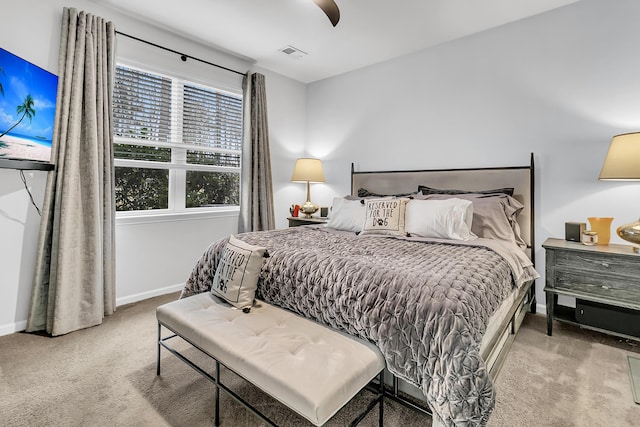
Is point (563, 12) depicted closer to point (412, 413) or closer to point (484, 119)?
point (484, 119)

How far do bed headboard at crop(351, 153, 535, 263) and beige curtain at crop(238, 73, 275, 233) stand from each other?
1.12m

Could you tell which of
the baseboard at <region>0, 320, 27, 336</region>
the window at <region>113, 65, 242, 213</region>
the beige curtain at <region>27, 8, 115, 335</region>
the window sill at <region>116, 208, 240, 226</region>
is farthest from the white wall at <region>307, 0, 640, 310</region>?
the baseboard at <region>0, 320, 27, 336</region>

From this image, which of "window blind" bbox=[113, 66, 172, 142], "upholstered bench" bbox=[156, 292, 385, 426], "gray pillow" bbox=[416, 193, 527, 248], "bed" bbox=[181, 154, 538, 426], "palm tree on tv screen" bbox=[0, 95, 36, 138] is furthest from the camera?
"window blind" bbox=[113, 66, 172, 142]

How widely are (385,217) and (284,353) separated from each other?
1.69 metres

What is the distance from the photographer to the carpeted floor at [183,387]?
1529 millimetres

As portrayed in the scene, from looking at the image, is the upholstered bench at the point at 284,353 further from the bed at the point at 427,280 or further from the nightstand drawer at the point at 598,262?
the nightstand drawer at the point at 598,262

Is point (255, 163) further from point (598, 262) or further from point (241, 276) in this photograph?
point (598, 262)

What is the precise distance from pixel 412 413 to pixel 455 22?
3.15 meters

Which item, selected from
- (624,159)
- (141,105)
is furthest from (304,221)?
(624,159)

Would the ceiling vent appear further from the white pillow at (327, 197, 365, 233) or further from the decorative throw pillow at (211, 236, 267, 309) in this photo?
the decorative throw pillow at (211, 236, 267, 309)

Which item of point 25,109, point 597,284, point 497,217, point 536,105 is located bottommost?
point 597,284

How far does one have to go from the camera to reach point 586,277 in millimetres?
2268

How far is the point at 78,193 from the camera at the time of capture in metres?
2.51

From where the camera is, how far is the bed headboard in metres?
2.84
